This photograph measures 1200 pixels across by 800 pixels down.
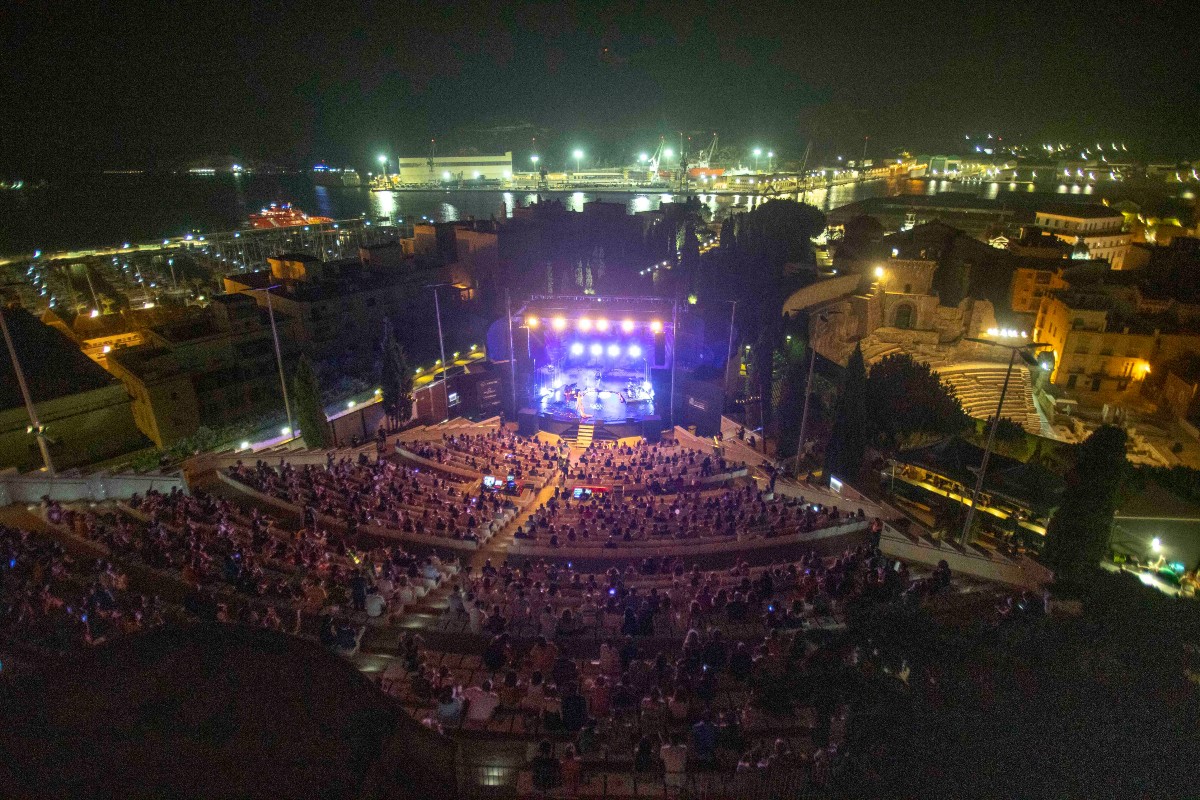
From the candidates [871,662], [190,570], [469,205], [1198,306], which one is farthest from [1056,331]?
[469,205]

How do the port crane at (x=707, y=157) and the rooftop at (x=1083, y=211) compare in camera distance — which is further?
the port crane at (x=707, y=157)

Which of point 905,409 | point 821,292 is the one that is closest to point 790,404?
point 905,409

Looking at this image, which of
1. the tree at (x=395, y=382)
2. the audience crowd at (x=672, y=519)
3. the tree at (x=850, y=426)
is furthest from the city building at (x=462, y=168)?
the audience crowd at (x=672, y=519)

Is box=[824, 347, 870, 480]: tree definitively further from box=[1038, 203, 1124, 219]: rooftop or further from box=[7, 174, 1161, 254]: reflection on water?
box=[7, 174, 1161, 254]: reflection on water

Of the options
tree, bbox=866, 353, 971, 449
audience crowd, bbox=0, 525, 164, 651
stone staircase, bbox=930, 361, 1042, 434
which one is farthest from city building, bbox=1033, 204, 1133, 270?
audience crowd, bbox=0, 525, 164, 651

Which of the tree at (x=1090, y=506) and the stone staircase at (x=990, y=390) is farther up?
the tree at (x=1090, y=506)

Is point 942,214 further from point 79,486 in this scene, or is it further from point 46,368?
point 46,368

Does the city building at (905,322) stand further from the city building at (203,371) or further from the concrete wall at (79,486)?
the concrete wall at (79,486)
